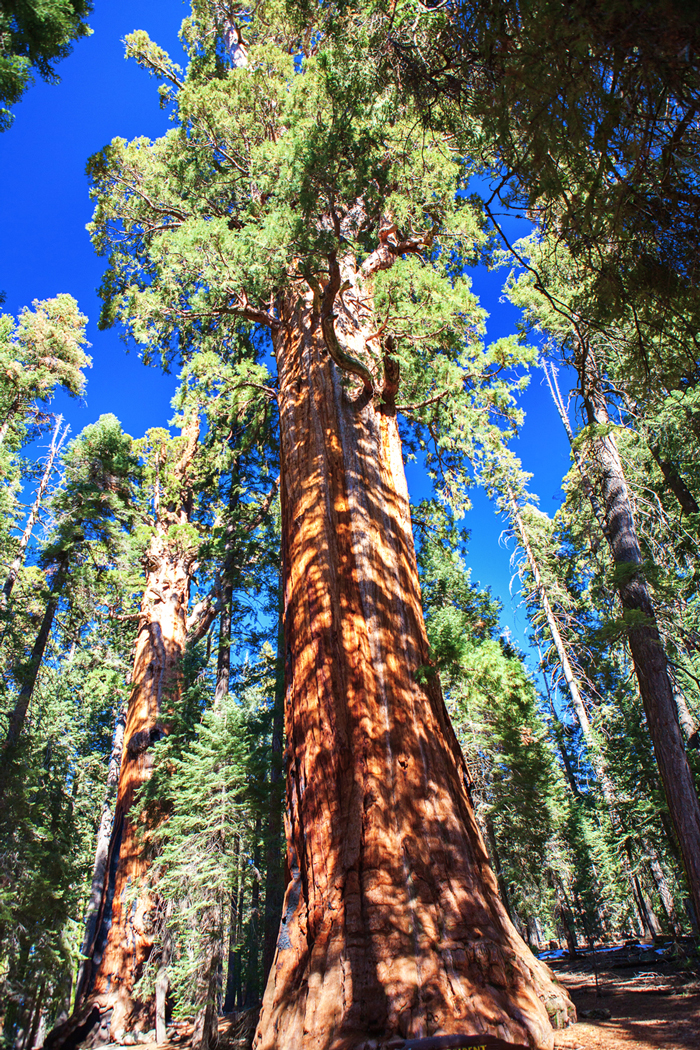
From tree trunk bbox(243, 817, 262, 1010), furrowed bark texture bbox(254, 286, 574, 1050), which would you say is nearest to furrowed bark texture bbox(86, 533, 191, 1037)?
tree trunk bbox(243, 817, 262, 1010)

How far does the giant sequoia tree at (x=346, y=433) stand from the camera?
2986mm

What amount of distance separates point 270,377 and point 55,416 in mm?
8344

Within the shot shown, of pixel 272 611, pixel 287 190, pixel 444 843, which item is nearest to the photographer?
pixel 444 843

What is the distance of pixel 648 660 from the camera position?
23.7ft

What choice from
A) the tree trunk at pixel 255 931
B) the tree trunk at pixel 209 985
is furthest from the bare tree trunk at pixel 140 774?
the tree trunk at pixel 255 931

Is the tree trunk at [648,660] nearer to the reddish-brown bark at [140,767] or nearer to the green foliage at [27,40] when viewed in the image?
the green foliage at [27,40]

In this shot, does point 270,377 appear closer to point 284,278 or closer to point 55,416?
point 284,278

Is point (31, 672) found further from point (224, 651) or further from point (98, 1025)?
point (98, 1025)

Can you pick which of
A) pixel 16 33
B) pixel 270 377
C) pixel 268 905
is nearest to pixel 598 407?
pixel 270 377

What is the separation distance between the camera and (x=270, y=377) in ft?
32.6

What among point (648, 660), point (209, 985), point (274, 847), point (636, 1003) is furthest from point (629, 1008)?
point (209, 985)

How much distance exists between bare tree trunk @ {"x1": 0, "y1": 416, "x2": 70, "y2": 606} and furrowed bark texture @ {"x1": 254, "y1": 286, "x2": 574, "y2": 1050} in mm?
10337

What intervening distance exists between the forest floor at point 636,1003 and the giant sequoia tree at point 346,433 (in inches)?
38.9

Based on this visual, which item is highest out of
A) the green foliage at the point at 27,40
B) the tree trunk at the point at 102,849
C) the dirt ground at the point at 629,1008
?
the green foliage at the point at 27,40
